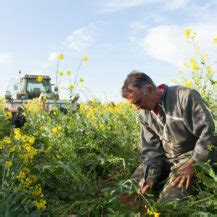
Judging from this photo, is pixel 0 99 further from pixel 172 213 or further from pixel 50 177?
pixel 172 213

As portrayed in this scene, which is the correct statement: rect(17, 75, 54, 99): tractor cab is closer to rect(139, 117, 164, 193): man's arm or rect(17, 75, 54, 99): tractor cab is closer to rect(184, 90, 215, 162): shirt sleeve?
rect(139, 117, 164, 193): man's arm

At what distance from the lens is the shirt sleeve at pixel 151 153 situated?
138 inches

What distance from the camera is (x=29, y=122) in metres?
5.64

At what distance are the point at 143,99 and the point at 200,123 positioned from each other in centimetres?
44

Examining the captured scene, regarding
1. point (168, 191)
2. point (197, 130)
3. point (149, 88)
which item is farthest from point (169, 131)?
point (168, 191)

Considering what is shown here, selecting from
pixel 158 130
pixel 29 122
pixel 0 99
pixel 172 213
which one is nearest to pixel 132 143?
pixel 158 130

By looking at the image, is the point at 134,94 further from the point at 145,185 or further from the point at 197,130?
the point at 145,185

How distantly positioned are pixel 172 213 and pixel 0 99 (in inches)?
302

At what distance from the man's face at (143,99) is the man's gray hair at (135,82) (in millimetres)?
32

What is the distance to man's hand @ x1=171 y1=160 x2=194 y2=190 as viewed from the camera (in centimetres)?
298

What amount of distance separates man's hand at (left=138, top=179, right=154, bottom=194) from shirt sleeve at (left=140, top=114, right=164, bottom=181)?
4 centimetres

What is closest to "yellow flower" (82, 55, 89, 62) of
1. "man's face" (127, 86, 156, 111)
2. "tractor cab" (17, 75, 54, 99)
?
"man's face" (127, 86, 156, 111)

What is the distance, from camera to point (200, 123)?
10.2 feet

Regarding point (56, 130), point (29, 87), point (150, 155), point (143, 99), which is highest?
point (143, 99)
